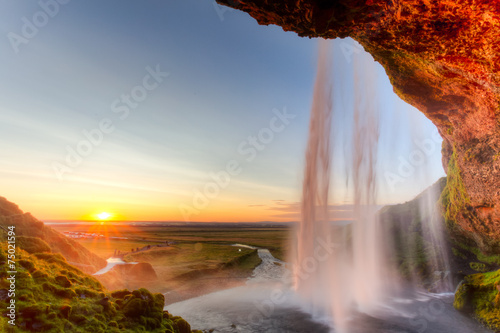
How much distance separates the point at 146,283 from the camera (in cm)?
2439

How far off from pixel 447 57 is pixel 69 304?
20912 millimetres

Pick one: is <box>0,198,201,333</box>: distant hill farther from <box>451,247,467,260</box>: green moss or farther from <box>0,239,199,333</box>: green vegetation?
<box>451,247,467,260</box>: green moss

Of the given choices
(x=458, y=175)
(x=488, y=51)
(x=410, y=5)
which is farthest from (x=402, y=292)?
(x=410, y=5)

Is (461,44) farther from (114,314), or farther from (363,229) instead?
(363,229)

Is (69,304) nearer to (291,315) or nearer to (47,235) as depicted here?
(47,235)

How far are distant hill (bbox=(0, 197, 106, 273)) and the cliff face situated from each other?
1815 centimetres

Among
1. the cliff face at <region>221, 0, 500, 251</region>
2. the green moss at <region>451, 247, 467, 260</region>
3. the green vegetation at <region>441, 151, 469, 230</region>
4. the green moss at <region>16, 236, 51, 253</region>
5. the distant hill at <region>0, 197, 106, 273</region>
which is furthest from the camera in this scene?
the green moss at <region>451, 247, 467, 260</region>

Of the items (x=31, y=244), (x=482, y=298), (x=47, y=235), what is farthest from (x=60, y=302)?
(x=482, y=298)

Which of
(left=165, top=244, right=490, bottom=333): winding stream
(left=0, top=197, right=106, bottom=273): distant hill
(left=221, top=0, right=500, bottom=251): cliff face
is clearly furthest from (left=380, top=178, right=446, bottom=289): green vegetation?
(left=0, top=197, right=106, bottom=273): distant hill

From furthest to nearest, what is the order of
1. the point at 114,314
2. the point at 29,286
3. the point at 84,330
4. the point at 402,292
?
1. the point at 402,292
2. the point at 114,314
3. the point at 29,286
4. the point at 84,330

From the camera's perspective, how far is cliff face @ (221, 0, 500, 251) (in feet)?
30.9

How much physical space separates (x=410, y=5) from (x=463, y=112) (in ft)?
50.8

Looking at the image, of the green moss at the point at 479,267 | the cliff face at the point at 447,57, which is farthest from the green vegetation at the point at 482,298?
the green moss at the point at 479,267

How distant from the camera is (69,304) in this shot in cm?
877
